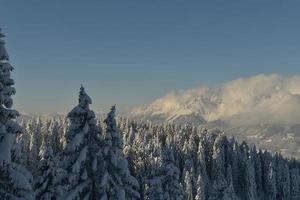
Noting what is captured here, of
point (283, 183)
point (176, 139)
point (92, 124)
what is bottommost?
point (92, 124)

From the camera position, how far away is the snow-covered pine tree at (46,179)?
104 ft

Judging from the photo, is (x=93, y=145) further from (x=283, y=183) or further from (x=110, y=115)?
(x=283, y=183)

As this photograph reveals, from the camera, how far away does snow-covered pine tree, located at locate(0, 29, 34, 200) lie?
781 inches

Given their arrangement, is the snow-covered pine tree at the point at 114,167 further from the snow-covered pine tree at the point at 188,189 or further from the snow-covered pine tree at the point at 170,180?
the snow-covered pine tree at the point at 188,189

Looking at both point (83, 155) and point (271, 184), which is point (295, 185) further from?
point (83, 155)

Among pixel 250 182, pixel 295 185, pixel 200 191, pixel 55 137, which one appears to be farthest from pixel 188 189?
pixel 295 185

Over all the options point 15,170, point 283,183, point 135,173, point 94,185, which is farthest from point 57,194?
point 283,183

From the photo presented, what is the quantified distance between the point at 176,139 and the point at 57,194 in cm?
14918

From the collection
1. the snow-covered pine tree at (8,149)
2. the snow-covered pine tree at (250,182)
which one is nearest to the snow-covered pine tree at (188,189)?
the snow-covered pine tree at (250,182)

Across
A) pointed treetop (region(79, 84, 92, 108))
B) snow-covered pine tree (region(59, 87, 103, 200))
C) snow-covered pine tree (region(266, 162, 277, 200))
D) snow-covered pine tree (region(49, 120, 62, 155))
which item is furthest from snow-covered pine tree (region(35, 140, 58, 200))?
snow-covered pine tree (region(266, 162, 277, 200))

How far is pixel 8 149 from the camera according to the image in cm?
2009

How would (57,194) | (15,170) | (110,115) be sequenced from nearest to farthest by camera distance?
(15,170) → (110,115) → (57,194)

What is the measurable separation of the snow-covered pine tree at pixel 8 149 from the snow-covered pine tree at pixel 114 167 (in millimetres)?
6845

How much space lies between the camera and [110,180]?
1067 inches
